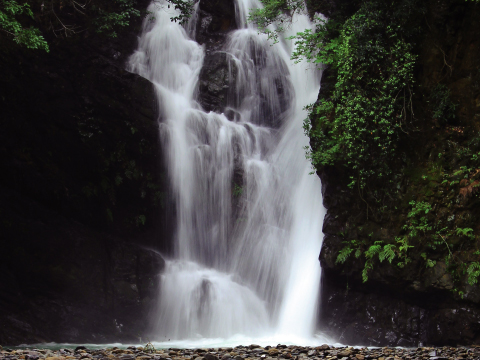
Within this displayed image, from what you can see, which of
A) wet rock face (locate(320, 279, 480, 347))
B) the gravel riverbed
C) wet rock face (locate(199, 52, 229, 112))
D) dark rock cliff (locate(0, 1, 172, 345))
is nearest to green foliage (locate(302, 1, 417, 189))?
wet rock face (locate(320, 279, 480, 347))

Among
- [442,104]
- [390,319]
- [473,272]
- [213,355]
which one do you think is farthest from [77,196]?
[473,272]

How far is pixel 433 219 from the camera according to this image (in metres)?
9.49

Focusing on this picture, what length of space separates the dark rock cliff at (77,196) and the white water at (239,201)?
83 centimetres

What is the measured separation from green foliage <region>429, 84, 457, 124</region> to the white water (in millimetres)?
4322

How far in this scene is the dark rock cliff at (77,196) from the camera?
11016 millimetres

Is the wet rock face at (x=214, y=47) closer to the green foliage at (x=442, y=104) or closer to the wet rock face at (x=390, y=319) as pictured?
the green foliage at (x=442, y=104)

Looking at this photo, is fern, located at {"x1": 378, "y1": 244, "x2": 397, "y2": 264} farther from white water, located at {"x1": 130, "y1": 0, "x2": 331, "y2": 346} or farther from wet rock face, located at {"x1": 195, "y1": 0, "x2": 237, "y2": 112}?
wet rock face, located at {"x1": 195, "y1": 0, "x2": 237, "y2": 112}

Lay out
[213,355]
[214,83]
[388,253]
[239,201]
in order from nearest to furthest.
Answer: [213,355] → [388,253] → [239,201] → [214,83]

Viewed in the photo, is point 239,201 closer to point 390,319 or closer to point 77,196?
point 77,196

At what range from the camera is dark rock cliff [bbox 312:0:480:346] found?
29.9 feet

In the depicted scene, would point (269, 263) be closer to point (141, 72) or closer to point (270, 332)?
point (270, 332)

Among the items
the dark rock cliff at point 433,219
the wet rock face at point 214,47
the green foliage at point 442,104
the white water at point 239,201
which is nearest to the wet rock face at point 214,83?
the wet rock face at point 214,47

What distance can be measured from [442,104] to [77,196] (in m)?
10.7

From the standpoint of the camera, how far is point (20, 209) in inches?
453
